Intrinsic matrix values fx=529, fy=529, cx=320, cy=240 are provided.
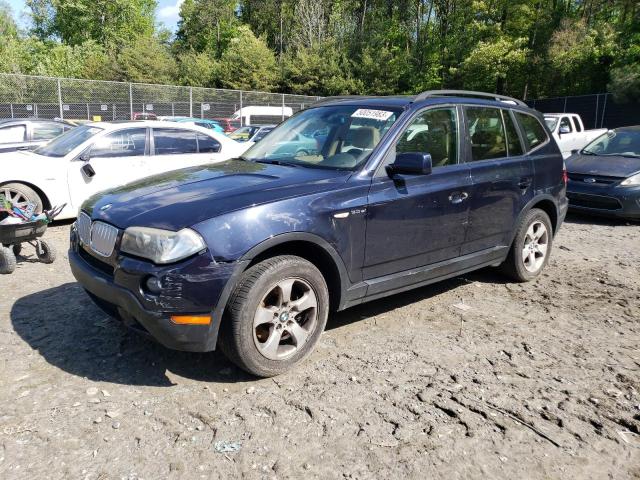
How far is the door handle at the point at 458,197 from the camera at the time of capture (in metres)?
4.24

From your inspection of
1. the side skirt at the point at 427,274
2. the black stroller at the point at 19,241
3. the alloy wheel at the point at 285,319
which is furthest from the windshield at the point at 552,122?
the alloy wheel at the point at 285,319

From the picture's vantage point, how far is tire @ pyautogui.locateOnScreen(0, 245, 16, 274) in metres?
5.23

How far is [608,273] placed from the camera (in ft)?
19.3

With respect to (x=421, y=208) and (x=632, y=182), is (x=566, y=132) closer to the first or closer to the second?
(x=632, y=182)

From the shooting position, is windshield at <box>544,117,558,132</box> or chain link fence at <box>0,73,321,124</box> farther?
chain link fence at <box>0,73,321,124</box>

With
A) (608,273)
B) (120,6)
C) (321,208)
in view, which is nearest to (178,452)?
(321,208)

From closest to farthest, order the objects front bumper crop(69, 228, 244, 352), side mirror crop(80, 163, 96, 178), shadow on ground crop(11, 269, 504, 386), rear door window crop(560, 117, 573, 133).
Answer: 1. front bumper crop(69, 228, 244, 352)
2. shadow on ground crop(11, 269, 504, 386)
3. side mirror crop(80, 163, 96, 178)
4. rear door window crop(560, 117, 573, 133)

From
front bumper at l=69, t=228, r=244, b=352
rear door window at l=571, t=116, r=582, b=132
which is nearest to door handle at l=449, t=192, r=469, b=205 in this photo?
front bumper at l=69, t=228, r=244, b=352

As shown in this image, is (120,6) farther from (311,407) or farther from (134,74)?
(311,407)

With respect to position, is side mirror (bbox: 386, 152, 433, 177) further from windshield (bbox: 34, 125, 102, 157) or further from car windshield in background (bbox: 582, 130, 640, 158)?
car windshield in background (bbox: 582, 130, 640, 158)

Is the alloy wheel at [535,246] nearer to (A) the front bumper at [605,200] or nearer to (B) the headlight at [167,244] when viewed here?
(B) the headlight at [167,244]

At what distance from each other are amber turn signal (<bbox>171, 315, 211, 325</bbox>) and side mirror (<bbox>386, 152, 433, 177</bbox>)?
1694mm

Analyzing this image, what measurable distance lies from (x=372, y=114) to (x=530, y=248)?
2.36 metres

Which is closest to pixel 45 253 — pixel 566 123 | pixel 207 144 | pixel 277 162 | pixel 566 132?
pixel 277 162
